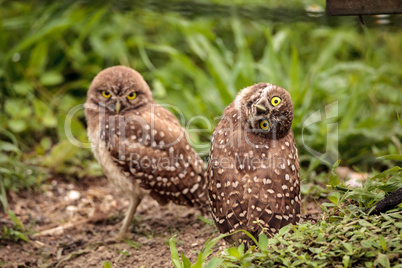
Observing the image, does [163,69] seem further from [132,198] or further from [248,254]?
[248,254]

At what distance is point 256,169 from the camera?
326cm

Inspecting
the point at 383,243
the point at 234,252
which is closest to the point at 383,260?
the point at 383,243

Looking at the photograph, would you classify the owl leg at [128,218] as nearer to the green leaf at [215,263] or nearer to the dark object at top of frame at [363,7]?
the green leaf at [215,263]

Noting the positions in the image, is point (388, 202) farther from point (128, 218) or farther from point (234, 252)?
point (128, 218)

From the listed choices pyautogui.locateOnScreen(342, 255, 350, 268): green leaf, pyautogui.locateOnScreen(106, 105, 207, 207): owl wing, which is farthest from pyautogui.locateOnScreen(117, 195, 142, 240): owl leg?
pyautogui.locateOnScreen(342, 255, 350, 268): green leaf

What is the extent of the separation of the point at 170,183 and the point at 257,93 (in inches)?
51.5

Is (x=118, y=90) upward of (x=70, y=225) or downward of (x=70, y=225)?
upward

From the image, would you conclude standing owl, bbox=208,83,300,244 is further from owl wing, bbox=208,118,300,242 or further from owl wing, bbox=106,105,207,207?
owl wing, bbox=106,105,207,207

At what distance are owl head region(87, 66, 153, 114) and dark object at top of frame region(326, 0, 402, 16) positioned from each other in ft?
6.25

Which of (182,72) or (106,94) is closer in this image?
(106,94)

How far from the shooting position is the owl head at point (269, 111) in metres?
3.28

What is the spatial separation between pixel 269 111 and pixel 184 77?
3.87 m

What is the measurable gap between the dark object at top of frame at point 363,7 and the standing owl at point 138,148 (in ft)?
5.69

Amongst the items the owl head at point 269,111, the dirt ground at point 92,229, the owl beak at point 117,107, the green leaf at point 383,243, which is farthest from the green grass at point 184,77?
the green leaf at point 383,243
